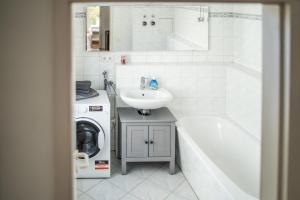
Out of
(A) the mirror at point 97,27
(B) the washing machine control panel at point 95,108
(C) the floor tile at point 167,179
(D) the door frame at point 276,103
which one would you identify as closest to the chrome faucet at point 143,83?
(A) the mirror at point 97,27

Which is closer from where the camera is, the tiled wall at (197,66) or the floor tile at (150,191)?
the floor tile at (150,191)

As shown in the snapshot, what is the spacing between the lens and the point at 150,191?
5273 millimetres

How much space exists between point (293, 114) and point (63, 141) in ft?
3.44

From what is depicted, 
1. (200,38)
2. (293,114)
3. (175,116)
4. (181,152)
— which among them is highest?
(200,38)

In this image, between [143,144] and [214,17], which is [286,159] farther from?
[214,17]

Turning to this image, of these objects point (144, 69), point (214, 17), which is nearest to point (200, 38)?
point (214, 17)

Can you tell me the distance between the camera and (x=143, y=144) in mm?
5746

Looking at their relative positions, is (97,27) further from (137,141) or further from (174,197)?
(174,197)

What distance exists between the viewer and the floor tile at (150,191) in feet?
16.8

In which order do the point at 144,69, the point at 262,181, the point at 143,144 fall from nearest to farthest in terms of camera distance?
the point at 262,181 → the point at 143,144 → the point at 144,69

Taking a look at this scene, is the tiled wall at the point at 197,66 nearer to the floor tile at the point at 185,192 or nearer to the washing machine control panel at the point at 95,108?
the washing machine control panel at the point at 95,108

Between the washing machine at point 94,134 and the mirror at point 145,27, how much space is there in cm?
93

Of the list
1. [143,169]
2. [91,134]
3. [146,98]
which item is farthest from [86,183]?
[146,98]

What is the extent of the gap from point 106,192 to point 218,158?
1385 mm
